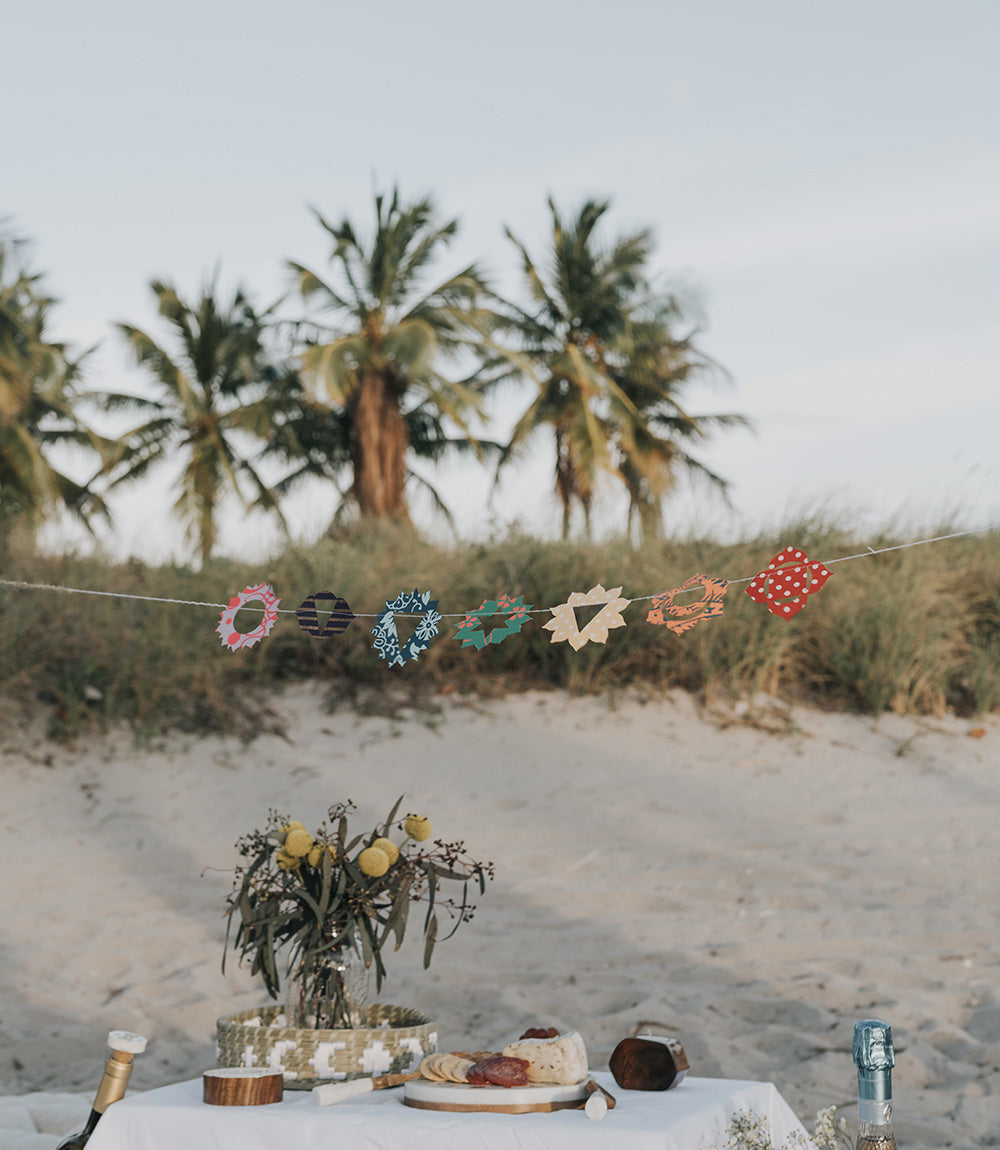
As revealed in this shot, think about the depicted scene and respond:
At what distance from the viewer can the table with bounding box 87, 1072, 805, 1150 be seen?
250cm

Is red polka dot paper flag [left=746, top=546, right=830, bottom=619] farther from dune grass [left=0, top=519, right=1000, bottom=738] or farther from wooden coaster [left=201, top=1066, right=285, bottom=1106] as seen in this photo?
dune grass [left=0, top=519, right=1000, bottom=738]

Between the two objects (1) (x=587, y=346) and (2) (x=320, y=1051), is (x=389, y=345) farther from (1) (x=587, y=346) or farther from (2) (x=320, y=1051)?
(2) (x=320, y=1051)

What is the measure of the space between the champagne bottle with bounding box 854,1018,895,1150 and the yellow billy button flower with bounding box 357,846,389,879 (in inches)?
48.5

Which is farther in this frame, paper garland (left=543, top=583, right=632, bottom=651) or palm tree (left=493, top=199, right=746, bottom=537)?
palm tree (left=493, top=199, right=746, bottom=537)

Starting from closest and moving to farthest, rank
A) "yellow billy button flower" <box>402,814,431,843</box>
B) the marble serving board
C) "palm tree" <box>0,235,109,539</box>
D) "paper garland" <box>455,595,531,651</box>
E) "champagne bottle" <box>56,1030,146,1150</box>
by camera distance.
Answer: the marble serving board
"champagne bottle" <box>56,1030,146,1150</box>
"yellow billy button flower" <box>402,814,431,843</box>
"paper garland" <box>455,595,531,651</box>
"palm tree" <box>0,235,109,539</box>

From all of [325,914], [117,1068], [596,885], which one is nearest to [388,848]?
[325,914]

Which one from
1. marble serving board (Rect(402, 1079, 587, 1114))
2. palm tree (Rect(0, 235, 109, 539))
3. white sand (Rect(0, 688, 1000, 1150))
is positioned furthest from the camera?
palm tree (Rect(0, 235, 109, 539))

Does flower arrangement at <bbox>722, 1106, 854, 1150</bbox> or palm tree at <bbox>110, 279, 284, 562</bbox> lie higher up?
palm tree at <bbox>110, 279, 284, 562</bbox>

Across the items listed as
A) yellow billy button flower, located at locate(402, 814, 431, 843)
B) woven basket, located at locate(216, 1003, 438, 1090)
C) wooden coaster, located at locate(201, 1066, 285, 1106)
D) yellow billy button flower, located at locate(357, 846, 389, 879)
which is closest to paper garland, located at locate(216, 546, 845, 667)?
yellow billy button flower, located at locate(402, 814, 431, 843)

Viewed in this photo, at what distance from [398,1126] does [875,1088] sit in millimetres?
984

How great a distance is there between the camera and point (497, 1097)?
8.75 feet

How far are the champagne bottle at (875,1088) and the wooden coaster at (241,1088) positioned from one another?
4.19ft

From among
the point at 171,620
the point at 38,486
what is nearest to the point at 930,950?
the point at 171,620

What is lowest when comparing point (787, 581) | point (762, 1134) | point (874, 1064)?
point (762, 1134)
